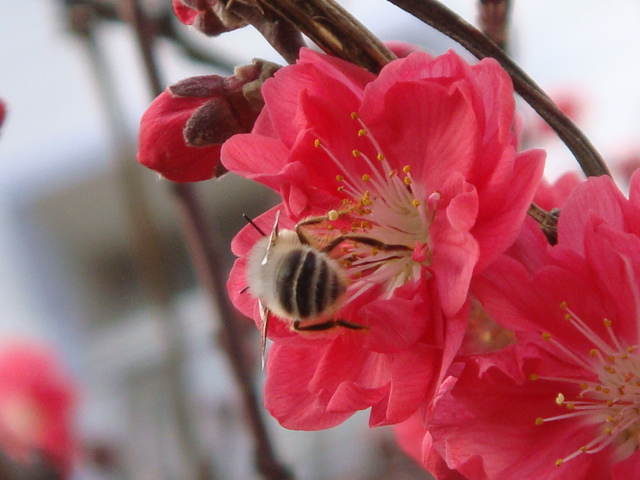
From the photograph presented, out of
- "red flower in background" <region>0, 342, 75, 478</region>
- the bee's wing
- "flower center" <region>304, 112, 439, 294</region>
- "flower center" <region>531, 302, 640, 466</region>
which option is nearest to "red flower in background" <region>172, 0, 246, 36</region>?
"flower center" <region>304, 112, 439, 294</region>

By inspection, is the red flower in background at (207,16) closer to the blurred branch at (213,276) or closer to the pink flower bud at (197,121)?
the pink flower bud at (197,121)

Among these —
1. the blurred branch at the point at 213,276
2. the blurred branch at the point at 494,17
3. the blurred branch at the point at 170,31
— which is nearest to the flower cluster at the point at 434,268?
the blurred branch at the point at 494,17

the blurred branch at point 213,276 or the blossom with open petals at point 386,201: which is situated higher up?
the blossom with open petals at point 386,201

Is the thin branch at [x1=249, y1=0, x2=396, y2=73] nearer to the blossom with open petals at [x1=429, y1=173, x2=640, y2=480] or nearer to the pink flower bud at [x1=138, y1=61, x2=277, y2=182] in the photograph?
the pink flower bud at [x1=138, y1=61, x2=277, y2=182]

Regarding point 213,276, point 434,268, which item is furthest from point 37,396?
point 434,268

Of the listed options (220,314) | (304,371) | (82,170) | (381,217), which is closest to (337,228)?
(381,217)

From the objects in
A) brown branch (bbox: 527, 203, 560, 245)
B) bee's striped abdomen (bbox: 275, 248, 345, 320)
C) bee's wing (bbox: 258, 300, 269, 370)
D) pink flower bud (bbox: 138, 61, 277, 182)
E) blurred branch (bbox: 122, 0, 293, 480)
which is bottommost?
blurred branch (bbox: 122, 0, 293, 480)

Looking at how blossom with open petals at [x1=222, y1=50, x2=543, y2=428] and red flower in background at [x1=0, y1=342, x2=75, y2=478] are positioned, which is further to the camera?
red flower in background at [x1=0, y1=342, x2=75, y2=478]
